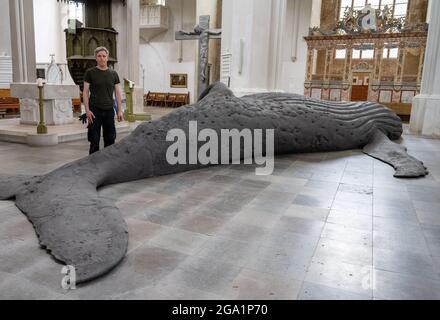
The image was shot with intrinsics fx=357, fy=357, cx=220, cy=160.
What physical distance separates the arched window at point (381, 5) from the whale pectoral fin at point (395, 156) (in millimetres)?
13312

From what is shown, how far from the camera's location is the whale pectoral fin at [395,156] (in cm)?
388

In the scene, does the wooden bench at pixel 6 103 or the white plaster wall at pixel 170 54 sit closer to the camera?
the wooden bench at pixel 6 103

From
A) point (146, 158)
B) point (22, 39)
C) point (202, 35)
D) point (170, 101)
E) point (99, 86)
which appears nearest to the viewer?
point (146, 158)

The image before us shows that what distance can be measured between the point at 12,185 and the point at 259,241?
1.97 metres

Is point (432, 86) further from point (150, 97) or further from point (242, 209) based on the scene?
point (150, 97)

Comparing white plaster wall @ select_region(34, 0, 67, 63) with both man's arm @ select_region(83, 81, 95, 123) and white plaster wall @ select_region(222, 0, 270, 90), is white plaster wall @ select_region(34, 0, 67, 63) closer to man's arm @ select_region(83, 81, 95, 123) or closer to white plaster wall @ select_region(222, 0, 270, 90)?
white plaster wall @ select_region(222, 0, 270, 90)

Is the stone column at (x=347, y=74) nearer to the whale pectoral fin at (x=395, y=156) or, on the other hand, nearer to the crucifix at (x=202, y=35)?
the crucifix at (x=202, y=35)

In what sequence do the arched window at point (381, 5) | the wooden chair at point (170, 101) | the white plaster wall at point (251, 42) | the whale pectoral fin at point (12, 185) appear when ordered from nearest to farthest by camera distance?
the whale pectoral fin at point (12, 185)
the white plaster wall at point (251, 42)
the arched window at point (381, 5)
the wooden chair at point (170, 101)

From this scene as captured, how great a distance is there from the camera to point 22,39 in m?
6.71

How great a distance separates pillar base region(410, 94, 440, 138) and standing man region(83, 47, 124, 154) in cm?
632

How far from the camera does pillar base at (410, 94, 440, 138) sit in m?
7.23

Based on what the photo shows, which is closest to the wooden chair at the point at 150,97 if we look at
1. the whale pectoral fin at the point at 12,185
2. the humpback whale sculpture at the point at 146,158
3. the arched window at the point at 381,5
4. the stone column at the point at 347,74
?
the stone column at the point at 347,74

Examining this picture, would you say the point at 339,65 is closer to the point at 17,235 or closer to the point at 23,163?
the point at 23,163

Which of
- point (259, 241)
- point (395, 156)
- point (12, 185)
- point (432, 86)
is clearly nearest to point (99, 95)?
point (12, 185)
